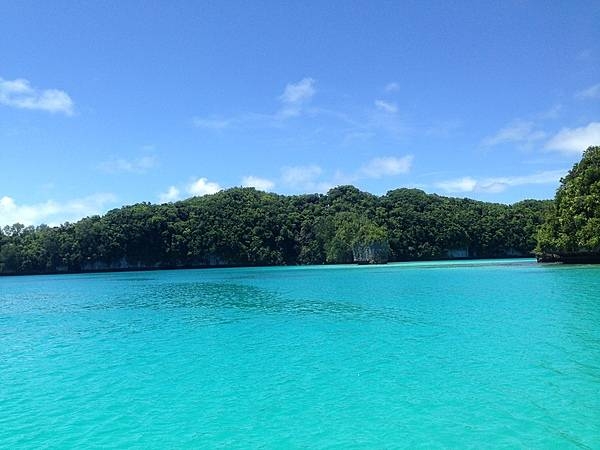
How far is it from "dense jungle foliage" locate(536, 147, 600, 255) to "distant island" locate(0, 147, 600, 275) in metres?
56.5

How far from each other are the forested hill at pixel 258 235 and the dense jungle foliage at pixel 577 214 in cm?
5707

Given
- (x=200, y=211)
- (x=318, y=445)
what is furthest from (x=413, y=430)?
(x=200, y=211)

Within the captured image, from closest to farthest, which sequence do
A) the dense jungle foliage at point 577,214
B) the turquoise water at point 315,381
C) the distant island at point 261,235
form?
1. the turquoise water at point 315,381
2. the dense jungle foliage at point 577,214
3. the distant island at point 261,235

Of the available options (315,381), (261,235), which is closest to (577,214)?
(315,381)

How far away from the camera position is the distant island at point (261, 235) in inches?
5010

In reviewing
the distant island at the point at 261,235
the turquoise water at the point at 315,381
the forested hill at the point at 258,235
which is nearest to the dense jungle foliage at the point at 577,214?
the turquoise water at the point at 315,381

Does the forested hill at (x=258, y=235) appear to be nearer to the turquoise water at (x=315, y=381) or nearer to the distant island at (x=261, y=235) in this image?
the distant island at (x=261, y=235)

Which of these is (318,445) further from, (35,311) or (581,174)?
(581,174)

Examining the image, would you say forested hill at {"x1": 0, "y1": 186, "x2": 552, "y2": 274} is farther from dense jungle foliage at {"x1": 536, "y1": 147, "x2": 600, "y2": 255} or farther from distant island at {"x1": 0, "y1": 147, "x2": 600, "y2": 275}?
dense jungle foliage at {"x1": 536, "y1": 147, "x2": 600, "y2": 255}

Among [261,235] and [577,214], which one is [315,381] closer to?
[577,214]

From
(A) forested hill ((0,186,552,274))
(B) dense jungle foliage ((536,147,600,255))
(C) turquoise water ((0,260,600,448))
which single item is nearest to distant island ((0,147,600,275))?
(A) forested hill ((0,186,552,274))

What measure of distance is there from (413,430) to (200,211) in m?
132

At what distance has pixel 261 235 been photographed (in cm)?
13288

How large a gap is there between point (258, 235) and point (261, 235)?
0.86 metres
